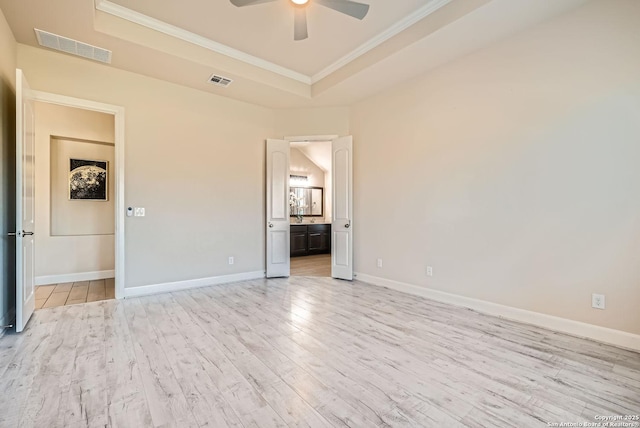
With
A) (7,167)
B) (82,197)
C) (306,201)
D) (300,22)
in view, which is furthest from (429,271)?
(82,197)

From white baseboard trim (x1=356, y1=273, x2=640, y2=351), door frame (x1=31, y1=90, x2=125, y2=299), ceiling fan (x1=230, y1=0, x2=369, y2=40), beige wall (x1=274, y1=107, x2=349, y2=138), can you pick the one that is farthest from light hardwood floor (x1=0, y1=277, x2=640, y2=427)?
beige wall (x1=274, y1=107, x2=349, y2=138)

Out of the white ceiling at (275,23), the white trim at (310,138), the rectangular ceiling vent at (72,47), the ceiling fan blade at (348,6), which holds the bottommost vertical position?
the white trim at (310,138)

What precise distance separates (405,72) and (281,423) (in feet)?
13.0

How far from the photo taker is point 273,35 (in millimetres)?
3533

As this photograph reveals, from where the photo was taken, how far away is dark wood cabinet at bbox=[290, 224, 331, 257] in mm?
7383

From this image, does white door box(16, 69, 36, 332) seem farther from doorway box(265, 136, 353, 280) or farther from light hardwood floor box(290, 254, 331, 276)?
light hardwood floor box(290, 254, 331, 276)

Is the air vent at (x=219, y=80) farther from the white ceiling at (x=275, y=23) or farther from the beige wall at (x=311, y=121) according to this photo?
the beige wall at (x=311, y=121)

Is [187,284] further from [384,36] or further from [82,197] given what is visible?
[384,36]

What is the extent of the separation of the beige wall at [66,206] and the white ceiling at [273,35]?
190 centimetres

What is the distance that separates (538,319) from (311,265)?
411cm

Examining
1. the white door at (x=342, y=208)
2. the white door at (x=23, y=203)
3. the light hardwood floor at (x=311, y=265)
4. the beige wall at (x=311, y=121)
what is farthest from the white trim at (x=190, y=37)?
the light hardwood floor at (x=311, y=265)

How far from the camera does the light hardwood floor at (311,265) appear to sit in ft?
18.2

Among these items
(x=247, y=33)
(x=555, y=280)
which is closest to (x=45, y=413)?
(x=247, y=33)

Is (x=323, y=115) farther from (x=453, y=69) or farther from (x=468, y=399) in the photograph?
(x=468, y=399)
